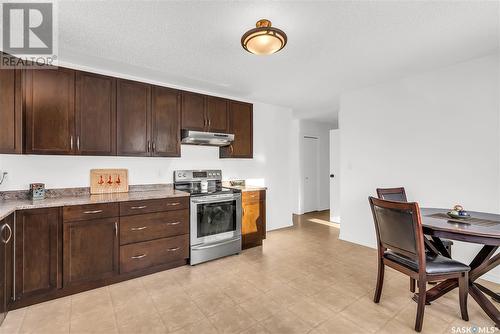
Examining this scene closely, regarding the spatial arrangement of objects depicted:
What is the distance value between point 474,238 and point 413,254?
42 centimetres

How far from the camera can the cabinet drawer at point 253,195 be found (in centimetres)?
369

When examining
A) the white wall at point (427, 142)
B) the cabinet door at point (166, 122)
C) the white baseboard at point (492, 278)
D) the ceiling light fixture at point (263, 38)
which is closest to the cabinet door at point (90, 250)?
the cabinet door at point (166, 122)

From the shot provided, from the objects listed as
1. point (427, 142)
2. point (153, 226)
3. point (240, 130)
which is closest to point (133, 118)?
point (153, 226)

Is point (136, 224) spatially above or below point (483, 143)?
below

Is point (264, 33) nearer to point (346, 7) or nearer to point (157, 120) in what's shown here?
point (346, 7)

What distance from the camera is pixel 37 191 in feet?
8.44

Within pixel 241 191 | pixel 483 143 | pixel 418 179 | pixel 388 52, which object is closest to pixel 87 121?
pixel 241 191

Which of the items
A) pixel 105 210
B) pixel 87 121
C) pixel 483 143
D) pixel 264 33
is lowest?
pixel 105 210

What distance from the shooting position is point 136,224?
2.72m

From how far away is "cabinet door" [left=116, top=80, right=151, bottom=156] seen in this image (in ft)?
9.75

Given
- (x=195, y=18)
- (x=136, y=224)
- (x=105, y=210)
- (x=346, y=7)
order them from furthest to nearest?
(x=136, y=224) → (x=105, y=210) → (x=195, y=18) → (x=346, y=7)

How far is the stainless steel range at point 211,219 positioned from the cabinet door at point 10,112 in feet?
5.82

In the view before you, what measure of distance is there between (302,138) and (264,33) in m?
4.58

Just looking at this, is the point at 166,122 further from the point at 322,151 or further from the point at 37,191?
the point at 322,151
